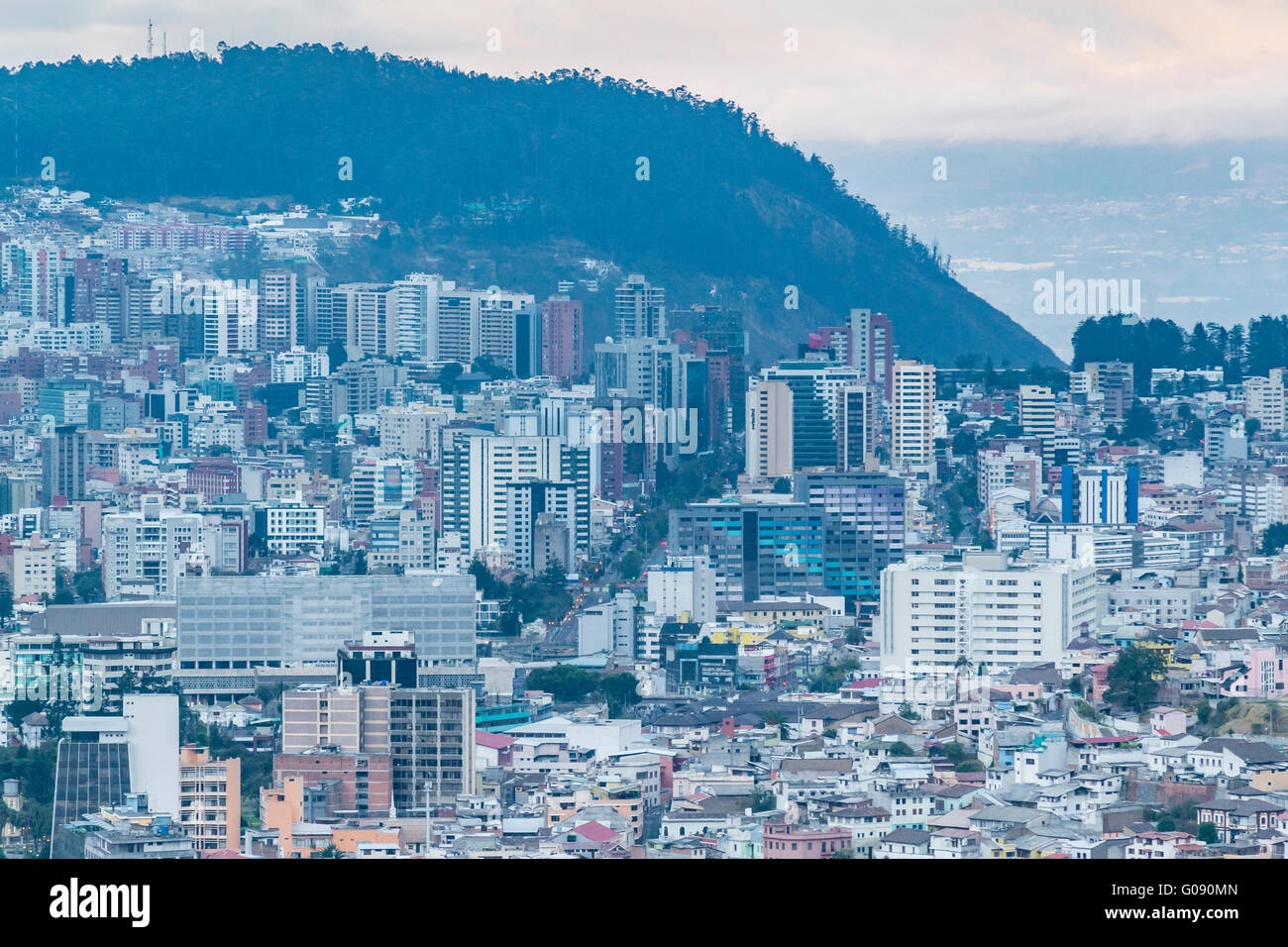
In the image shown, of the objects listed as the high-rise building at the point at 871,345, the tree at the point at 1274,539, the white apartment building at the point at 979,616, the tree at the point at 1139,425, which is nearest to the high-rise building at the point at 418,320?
the high-rise building at the point at 871,345

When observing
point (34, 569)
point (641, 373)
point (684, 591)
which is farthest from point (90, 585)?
point (641, 373)

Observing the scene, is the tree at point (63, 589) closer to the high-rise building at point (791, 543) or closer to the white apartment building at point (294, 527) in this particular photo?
the white apartment building at point (294, 527)

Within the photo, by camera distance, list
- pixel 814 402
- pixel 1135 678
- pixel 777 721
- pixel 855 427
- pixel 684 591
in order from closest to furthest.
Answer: pixel 777 721
pixel 1135 678
pixel 684 591
pixel 855 427
pixel 814 402

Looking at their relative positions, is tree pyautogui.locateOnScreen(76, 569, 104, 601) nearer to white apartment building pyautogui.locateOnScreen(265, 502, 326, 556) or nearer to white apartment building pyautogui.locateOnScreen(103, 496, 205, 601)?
white apartment building pyautogui.locateOnScreen(103, 496, 205, 601)

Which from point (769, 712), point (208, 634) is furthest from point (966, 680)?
point (208, 634)

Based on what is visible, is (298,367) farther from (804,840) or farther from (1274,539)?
(804,840)
